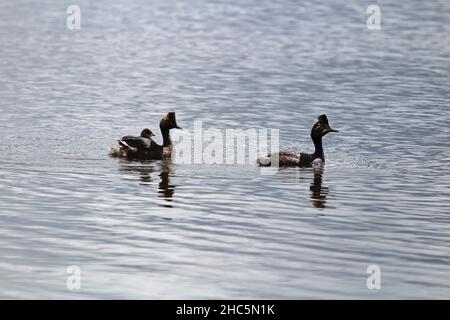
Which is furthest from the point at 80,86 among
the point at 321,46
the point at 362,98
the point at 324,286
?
the point at 324,286

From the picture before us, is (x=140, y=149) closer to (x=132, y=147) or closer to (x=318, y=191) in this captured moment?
(x=132, y=147)

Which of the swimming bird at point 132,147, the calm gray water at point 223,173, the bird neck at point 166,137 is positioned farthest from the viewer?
the bird neck at point 166,137

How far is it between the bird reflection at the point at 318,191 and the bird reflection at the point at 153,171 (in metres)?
2.46

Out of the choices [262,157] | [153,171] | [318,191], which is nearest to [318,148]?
[262,157]

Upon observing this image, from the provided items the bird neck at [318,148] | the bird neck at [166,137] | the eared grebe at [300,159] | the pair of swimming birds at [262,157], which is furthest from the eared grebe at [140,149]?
the bird neck at [318,148]

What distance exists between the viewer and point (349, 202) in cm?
1897

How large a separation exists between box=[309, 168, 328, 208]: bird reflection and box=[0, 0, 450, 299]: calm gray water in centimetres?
8

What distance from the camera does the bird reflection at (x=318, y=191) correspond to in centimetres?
1884

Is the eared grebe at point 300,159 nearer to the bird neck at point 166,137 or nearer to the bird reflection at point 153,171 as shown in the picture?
the bird reflection at point 153,171

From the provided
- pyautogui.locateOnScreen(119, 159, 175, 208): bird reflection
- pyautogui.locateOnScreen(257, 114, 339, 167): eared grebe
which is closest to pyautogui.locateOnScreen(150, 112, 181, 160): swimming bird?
pyautogui.locateOnScreen(119, 159, 175, 208): bird reflection

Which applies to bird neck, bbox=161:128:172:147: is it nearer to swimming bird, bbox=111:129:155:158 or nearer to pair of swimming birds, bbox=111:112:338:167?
pair of swimming birds, bbox=111:112:338:167

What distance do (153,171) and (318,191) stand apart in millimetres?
3490
